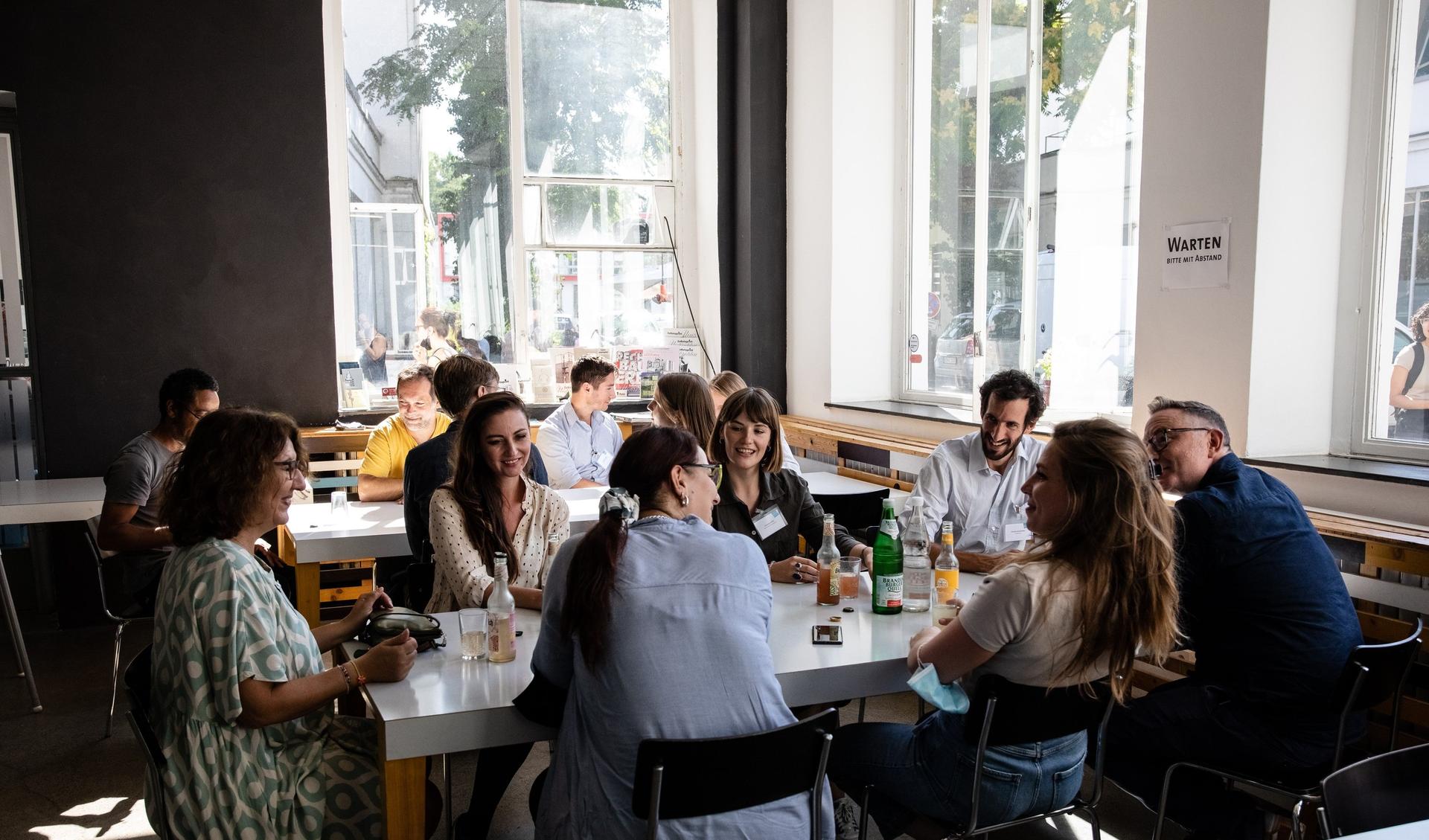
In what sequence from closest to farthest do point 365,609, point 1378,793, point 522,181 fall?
point 1378,793, point 365,609, point 522,181

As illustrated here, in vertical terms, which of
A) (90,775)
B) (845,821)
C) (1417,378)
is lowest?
(90,775)

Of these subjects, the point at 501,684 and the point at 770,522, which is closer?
the point at 501,684

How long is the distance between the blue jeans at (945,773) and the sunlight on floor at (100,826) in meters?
2.18

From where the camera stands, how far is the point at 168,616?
201cm

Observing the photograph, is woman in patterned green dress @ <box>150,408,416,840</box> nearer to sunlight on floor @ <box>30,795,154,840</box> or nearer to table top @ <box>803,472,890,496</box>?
sunlight on floor @ <box>30,795,154,840</box>

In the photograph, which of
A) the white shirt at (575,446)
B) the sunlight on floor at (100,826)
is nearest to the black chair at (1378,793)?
the sunlight on floor at (100,826)

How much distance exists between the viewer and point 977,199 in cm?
541

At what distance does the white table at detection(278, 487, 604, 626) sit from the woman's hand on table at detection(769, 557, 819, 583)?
0.72m

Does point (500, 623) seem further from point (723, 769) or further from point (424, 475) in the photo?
point (424, 475)

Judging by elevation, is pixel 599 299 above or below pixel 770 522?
above

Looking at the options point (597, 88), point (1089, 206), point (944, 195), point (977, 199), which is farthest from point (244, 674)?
point (597, 88)

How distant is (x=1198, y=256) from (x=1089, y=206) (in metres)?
1.18

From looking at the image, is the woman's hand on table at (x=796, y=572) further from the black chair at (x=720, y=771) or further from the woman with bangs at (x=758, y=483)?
the black chair at (x=720, y=771)

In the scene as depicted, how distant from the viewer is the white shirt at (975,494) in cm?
362
